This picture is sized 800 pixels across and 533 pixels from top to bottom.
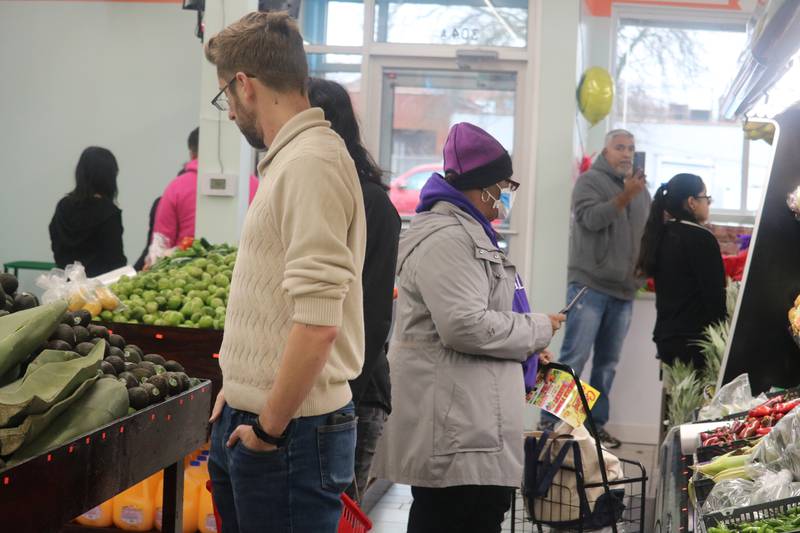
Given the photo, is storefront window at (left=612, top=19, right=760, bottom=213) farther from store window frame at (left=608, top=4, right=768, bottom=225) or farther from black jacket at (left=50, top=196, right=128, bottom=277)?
black jacket at (left=50, top=196, right=128, bottom=277)

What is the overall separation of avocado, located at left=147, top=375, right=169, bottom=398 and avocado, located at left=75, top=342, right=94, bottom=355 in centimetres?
17

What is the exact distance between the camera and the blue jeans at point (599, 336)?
6.96 m

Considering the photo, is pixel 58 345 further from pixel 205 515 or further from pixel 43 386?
pixel 205 515

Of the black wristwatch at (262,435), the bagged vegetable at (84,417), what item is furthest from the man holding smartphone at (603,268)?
the black wristwatch at (262,435)

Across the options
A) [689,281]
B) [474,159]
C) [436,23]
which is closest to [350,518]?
[474,159]

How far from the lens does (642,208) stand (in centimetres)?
733

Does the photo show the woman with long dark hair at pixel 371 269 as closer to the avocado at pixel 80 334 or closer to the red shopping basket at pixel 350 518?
the red shopping basket at pixel 350 518

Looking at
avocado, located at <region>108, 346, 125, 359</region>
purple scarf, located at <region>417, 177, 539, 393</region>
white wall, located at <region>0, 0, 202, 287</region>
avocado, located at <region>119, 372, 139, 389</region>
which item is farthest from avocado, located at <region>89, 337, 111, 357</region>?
white wall, located at <region>0, 0, 202, 287</region>

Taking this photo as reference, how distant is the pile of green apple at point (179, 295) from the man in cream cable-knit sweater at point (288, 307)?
6.60 feet

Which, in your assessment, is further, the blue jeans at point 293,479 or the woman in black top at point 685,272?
the woman in black top at point 685,272

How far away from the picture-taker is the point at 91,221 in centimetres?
626

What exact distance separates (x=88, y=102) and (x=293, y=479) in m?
8.53

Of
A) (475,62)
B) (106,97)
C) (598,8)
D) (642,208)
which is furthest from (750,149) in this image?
(106,97)

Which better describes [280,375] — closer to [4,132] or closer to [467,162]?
[467,162]
